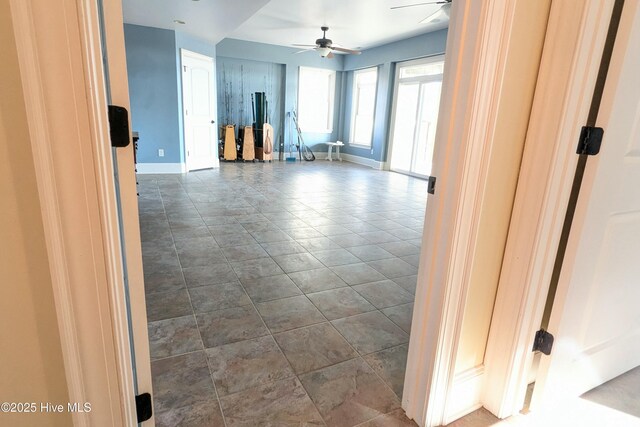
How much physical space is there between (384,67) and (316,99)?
2199 mm

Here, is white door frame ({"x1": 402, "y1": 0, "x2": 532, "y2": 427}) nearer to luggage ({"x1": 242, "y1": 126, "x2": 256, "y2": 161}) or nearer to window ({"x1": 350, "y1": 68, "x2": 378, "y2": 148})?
luggage ({"x1": 242, "y1": 126, "x2": 256, "y2": 161})

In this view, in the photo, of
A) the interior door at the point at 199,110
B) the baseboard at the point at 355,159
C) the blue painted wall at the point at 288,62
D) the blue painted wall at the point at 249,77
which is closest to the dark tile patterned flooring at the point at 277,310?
the blue painted wall at the point at 249,77

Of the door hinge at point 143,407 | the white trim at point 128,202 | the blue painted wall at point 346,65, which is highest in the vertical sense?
the blue painted wall at point 346,65

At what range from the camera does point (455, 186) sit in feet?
3.69

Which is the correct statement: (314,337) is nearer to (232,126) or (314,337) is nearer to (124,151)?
(124,151)

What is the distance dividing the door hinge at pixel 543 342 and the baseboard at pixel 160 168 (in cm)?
640

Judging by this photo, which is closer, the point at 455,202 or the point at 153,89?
the point at 455,202

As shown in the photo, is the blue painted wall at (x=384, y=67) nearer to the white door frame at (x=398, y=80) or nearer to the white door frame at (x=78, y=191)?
the white door frame at (x=398, y=80)

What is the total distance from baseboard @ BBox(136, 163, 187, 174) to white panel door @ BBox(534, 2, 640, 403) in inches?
254

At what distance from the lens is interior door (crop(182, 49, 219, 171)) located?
21.2 feet

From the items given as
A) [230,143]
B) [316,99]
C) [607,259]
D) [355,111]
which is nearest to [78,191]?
[607,259]

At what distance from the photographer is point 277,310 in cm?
215

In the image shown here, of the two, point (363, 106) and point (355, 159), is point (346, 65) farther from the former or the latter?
point (355, 159)

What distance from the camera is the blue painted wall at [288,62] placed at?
8.06m
